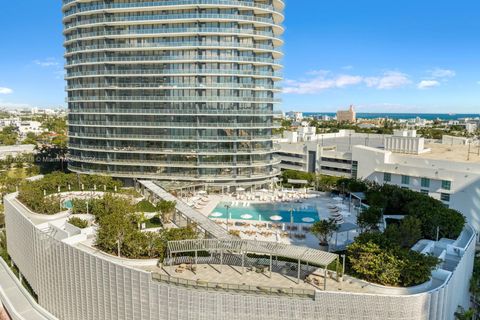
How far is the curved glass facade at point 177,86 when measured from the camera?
5894 centimetres

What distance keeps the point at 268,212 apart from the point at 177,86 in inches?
1061

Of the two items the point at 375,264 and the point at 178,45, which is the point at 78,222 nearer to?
the point at 375,264

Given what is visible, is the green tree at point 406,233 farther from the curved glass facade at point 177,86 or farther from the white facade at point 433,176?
the curved glass facade at point 177,86

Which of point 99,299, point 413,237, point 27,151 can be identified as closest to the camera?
point 99,299

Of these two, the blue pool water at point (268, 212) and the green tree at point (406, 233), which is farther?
the blue pool water at point (268, 212)

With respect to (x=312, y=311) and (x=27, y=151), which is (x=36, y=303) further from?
(x=27, y=151)

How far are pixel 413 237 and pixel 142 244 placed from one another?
854 inches

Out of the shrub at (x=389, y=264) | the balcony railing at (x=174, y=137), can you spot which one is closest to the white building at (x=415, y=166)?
the balcony railing at (x=174, y=137)

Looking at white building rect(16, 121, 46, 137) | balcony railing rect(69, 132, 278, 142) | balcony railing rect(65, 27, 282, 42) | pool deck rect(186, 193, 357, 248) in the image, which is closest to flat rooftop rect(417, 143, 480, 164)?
pool deck rect(186, 193, 357, 248)

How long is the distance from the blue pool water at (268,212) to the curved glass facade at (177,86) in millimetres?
14162

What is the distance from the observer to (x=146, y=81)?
6059 centimetres

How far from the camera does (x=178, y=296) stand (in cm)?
2344

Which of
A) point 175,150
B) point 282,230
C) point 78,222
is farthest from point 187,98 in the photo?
point 282,230

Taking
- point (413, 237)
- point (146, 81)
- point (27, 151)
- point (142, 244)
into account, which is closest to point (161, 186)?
point (146, 81)
